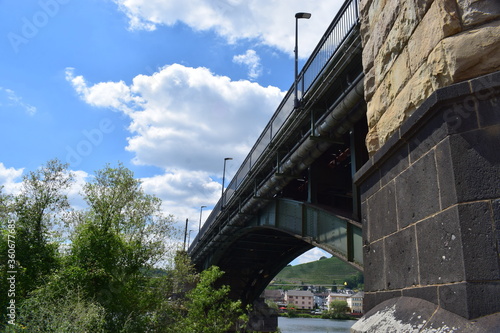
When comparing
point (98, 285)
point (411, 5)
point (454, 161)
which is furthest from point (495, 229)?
point (98, 285)

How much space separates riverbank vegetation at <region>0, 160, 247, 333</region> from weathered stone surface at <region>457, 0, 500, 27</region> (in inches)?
490

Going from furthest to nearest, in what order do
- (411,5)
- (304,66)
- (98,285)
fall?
(98,285) < (304,66) < (411,5)

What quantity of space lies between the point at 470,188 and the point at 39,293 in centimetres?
1599

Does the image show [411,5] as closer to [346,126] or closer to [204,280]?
[346,126]

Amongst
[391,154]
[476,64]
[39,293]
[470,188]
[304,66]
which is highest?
[304,66]

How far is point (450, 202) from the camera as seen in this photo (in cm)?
283

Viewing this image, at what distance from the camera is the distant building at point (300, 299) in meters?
164

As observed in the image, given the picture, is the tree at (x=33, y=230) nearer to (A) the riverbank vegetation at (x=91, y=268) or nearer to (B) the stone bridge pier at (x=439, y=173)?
(A) the riverbank vegetation at (x=91, y=268)

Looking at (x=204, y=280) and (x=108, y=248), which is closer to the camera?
(x=108, y=248)

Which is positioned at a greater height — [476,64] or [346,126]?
[346,126]

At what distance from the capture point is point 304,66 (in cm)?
1262

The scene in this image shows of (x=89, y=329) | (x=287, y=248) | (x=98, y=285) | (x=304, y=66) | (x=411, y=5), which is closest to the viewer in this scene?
(x=411, y=5)

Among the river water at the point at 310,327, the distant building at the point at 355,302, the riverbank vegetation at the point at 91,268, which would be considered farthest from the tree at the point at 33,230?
the distant building at the point at 355,302

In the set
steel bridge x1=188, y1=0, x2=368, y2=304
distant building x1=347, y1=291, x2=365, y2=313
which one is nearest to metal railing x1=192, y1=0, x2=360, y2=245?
steel bridge x1=188, y1=0, x2=368, y2=304
